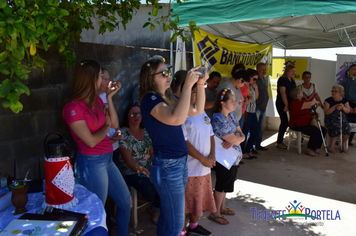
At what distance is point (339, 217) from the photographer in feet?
11.6

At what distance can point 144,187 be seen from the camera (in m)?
3.15

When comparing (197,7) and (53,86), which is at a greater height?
(197,7)

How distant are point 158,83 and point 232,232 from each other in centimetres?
193

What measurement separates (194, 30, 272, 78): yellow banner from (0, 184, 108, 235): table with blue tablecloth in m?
3.58

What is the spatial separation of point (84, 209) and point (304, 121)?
545 centimetres

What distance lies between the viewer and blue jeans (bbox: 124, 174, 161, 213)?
3148mm

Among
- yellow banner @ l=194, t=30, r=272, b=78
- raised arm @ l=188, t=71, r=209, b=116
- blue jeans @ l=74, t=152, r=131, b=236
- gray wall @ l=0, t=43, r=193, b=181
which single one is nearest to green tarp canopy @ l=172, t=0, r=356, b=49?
yellow banner @ l=194, t=30, r=272, b=78

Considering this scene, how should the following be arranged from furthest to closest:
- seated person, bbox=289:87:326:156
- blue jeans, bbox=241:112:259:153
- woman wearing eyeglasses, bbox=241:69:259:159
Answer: seated person, bbox=289:87:326:156 < blue jeans, bbox=241:112:259:153 < woman wearing eyeglasses, bbox=241:69:259:159

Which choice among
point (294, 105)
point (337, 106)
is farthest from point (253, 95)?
point (337, 106)

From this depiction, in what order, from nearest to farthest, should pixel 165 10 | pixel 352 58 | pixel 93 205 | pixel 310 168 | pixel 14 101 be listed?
1. pixel 14 101
2. pixel 93 205
3. pixel 310 168
4. pixel 165 10
5. pixel 352 58

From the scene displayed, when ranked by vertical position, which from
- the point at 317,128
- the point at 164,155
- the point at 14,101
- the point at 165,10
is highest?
the point at 165,10

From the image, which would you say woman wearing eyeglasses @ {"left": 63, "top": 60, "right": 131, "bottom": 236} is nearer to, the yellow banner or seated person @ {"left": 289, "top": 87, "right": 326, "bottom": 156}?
the yellow banner

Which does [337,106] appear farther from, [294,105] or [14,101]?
[14,101]

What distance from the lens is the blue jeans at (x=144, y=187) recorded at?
3.15m
